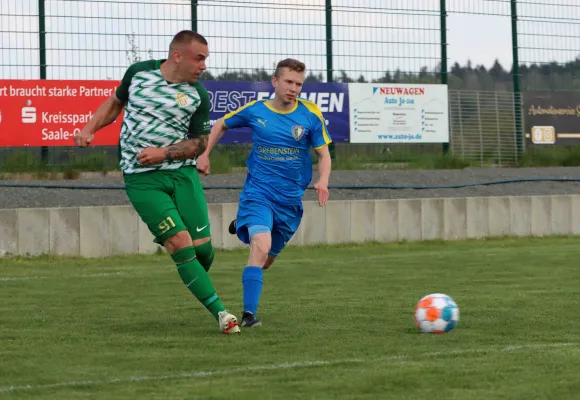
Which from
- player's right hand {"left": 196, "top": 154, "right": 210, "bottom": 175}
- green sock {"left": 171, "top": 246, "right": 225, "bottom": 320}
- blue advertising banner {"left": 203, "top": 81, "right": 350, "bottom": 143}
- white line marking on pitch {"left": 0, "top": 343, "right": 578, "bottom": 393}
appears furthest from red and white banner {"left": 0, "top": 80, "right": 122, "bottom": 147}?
white line marking on pitch {"left": 0, "top": 343, "right": 578, "bottom": 393}

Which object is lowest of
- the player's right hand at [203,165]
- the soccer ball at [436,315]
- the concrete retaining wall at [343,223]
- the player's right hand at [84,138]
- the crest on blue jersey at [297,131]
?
the soccer ball at [436,315]

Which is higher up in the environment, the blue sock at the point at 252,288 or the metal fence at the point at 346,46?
the metal fence at the point at 346,46

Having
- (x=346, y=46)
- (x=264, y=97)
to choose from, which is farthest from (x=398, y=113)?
(x=264, y=97)

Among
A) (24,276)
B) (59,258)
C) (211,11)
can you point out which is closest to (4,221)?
(59,258)

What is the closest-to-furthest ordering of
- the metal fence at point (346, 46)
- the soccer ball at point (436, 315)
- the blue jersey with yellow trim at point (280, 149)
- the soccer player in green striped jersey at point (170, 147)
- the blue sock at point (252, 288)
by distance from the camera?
the soccer ball at point (436, 315) → the soccer player in green striped jersey at point (170, 147) → the blue sock at point (252, 288) → the blue jersey with yellow trim at point (280, 149) → the metal fence at point (346, 46)

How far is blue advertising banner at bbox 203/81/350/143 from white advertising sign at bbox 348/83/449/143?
18 centimetres

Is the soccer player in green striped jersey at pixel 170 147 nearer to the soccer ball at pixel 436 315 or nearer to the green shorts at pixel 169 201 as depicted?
the green shorts at pixel 169 201

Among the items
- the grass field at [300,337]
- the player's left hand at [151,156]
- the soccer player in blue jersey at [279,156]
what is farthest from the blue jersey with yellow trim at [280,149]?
the player's left hand at [151,156]

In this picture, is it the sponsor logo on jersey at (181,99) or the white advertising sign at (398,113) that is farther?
the white advertising sign at (398,113)

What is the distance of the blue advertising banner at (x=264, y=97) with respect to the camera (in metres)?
20.1

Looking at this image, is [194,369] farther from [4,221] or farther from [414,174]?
[414,174]

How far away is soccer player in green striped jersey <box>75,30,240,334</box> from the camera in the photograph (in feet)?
26.4

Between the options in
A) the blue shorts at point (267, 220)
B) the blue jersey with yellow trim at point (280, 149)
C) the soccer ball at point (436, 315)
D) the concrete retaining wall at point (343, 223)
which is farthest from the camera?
the concrete retaining wall at point (343, 223)

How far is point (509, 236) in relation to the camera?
2005cm
